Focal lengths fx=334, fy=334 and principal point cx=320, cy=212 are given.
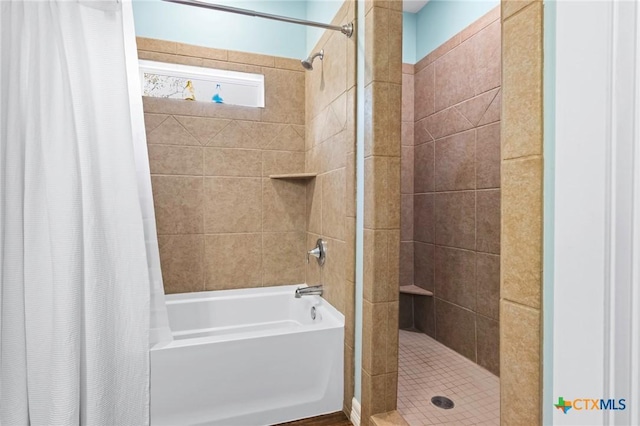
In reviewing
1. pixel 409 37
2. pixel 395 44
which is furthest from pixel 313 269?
pixel 409 37

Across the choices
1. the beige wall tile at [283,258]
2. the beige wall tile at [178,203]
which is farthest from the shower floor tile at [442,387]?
the beige wall tile at [178,203]

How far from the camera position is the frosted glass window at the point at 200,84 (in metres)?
2.25

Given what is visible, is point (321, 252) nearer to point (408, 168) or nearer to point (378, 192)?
point (378, 192)

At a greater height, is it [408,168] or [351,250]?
[408,168]

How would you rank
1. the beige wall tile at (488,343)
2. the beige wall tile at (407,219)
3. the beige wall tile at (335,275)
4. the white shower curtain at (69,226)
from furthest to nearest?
the beige wall tile at (407,219) → the beige wall tile at (488,343) → the beige wall tile at (335,275) → the white shower curtain at (69,226)

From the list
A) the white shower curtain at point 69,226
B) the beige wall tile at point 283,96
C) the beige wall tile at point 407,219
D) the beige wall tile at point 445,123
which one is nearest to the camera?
the white shower curtain at point 69,226

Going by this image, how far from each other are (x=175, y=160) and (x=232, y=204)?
47cm

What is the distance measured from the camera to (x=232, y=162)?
2344 millimetres

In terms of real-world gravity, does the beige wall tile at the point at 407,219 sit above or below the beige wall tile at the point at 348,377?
above

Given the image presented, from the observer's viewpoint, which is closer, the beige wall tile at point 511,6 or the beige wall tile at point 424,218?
the beige wall tile at point 511,6

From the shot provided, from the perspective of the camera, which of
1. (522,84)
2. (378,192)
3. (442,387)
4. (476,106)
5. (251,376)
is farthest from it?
(476,106)

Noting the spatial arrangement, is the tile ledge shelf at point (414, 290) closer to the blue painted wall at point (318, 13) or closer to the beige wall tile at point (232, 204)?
the beige wall tile at point (232, 204)

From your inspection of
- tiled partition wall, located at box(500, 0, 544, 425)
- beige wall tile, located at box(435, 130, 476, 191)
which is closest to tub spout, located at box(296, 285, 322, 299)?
beige wall tile, located at box(435, 130, 476, 191)

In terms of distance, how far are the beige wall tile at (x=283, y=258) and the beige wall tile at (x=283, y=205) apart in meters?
0.06
